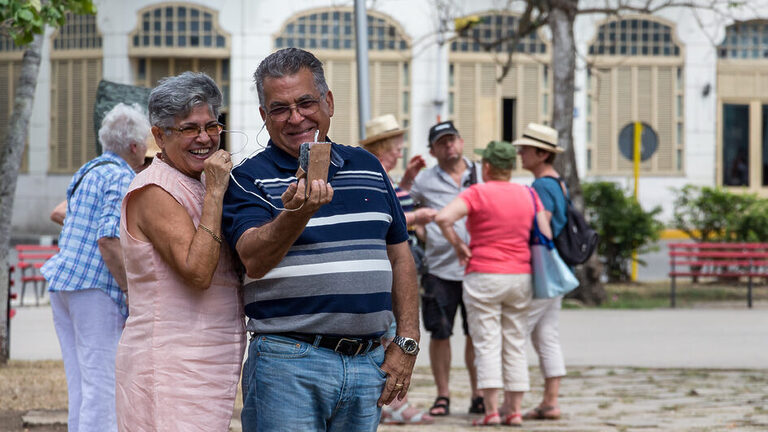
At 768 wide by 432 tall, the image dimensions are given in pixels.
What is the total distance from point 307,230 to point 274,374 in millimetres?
457

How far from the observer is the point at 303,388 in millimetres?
3773

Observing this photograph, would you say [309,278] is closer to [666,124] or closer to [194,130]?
[194,130]

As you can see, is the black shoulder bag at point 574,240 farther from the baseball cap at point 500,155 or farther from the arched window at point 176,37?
the arched window at point 176,37

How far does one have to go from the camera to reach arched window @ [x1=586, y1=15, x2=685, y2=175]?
2989 centimetres

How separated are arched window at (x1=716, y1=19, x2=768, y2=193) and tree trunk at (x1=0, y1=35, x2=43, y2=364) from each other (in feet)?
74.7

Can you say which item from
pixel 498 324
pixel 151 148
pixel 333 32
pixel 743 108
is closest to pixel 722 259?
pixel 498 324

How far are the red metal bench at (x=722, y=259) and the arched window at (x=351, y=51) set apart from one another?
12903 millimetres

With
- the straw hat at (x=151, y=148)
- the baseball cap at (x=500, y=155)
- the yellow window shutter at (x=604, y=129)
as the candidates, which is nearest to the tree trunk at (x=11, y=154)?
the baseball cap at (x=500, y=155)

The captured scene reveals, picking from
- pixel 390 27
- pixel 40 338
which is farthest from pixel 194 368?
pixel 390 27

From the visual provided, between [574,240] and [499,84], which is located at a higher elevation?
[499,84]

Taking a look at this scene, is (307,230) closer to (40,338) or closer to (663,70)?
(40,338)

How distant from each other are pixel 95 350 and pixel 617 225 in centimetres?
1336

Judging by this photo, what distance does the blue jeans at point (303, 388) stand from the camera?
3.77m

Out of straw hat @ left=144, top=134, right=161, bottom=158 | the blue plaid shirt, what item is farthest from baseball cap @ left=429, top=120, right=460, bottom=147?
the blue plaid shirt
